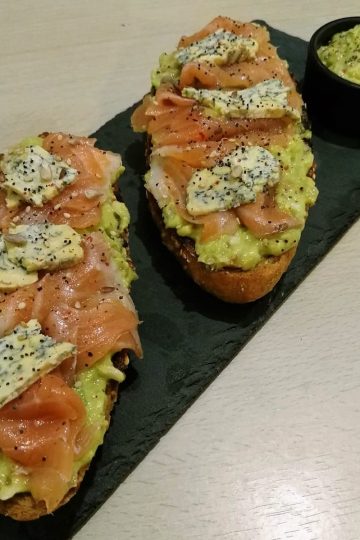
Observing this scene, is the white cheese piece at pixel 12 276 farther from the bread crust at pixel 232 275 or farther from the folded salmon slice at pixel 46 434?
the bread crust at pixel 232 275

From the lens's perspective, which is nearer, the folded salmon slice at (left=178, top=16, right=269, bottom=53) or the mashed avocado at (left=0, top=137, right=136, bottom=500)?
the mashed avocado at (left=0, top=137, right=136, bottom=500)

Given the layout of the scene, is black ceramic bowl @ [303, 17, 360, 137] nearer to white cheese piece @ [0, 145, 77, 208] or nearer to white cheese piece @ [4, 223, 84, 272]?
white cheese piece @ [0, 145, 77, 208]

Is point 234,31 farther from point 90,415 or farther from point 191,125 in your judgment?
point 90,415

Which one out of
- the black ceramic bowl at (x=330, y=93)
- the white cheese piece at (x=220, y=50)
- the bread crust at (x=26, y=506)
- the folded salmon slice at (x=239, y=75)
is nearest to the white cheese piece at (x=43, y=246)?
the bread crust at (x=26, y=506)

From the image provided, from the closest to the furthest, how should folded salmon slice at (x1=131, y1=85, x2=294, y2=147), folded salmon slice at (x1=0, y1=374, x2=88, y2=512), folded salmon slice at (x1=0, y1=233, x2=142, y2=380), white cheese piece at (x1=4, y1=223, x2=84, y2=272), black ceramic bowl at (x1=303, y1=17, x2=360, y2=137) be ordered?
folded salmon slice at (x1=0, y1=374, x2=88, y2=512)
folded salmon slice at (x1=0, y1=233, x2=142, y2=380)
white cheese piece at (x1=4, y1=223, x2=84, y2=272)
folded salmon slice at (x1=131, y1=85, x2=294, y2=147)
black ceramic bowl at (x1=303, y1=17, x2=360, y2=137)

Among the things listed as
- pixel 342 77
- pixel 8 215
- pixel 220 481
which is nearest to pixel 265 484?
pixel 220 481

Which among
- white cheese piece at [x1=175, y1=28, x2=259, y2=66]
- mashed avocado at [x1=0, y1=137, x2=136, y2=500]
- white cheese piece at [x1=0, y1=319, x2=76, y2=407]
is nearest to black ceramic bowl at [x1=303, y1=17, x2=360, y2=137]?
white cheese piece at [x1=175, y1=28, x2=259, y2=66]

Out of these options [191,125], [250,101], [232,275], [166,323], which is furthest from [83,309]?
[250,101]
